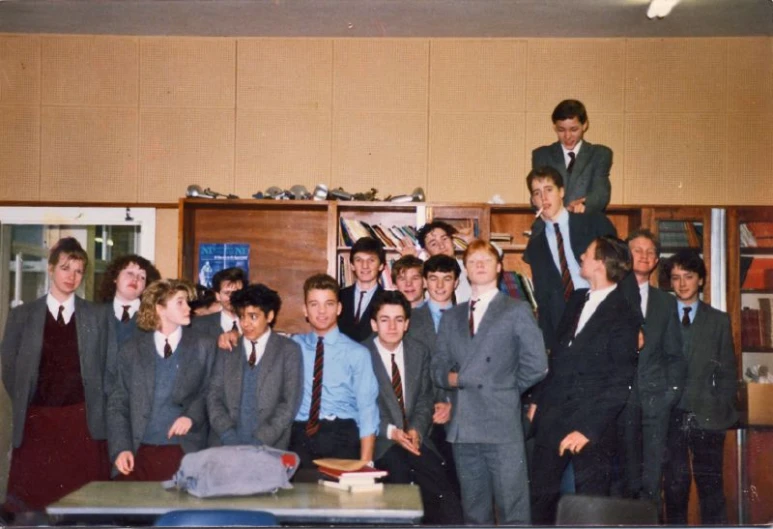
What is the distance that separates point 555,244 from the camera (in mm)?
4473

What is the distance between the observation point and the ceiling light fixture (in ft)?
16.3

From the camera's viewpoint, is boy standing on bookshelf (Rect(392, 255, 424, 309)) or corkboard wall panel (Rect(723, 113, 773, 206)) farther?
corkboard wall panel (Rect(723, 113, 773, 206))

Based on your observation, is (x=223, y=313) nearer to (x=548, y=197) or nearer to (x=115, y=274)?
(x=115, y=274)

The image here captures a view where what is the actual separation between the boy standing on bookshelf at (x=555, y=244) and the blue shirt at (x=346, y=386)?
42.5 inches

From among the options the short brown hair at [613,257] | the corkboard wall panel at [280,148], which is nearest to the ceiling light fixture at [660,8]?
the short brown hair at [613,257]

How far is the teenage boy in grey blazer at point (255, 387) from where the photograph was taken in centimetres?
388

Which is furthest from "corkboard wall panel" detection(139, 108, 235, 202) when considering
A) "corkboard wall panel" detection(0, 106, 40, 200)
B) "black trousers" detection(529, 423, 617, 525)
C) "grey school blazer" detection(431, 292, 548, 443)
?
"black trousers" detection(529, 423, 617, 525)

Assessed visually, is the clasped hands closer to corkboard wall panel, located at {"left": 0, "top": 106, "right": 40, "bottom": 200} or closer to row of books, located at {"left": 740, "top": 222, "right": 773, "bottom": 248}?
corkboard wall panel, located at {"left": 0, "top": 106, "right": 40, "bottom": 200}

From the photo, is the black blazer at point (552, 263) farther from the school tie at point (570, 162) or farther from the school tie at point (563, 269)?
the school tie at point (570, 162)

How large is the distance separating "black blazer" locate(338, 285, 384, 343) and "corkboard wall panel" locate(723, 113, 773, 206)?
277cm

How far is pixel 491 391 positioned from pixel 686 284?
1.71m

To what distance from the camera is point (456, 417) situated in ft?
12.9

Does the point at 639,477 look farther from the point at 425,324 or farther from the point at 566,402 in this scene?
the point at 425,324

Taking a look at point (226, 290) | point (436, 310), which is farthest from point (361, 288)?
point (226, 290)
